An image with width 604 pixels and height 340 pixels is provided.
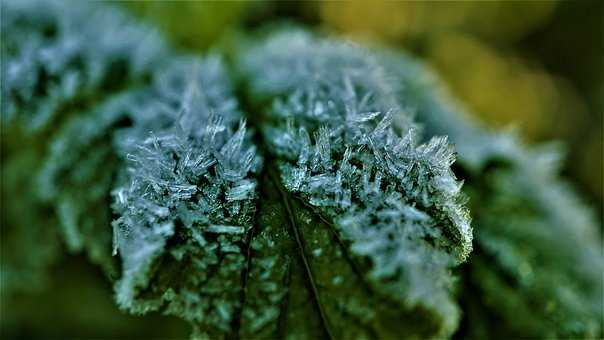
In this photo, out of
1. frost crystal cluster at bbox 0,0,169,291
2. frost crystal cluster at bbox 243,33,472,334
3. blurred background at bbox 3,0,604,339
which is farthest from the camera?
blurred background at bbox 3,0,604,339

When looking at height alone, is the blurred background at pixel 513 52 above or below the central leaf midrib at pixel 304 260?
below

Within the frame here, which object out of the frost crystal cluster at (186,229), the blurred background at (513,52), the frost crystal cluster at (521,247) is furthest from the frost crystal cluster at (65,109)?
the blurred background at (513,52)

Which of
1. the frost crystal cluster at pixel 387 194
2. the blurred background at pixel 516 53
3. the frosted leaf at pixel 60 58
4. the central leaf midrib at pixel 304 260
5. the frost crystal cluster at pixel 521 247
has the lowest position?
the blurred background at pixel 516 53

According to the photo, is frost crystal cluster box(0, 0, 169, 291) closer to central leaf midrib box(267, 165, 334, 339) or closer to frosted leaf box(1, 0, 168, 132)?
frosted leaf box(1, 0, 168, 132)

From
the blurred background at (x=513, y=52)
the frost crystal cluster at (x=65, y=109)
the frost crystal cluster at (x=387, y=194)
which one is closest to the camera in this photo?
the frost crystal cluster at (x=387, y=194)

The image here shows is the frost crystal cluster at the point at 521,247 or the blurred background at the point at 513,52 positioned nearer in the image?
the frost crystal cluster at the point at 521,247

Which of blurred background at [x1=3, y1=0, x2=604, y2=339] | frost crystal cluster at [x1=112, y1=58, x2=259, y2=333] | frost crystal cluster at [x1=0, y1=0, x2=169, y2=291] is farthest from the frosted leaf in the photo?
blurred background at [x1=3, y1=0, x2=604, y2=339]

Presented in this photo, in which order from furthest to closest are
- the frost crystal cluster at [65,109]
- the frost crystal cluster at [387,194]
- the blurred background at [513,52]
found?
the blurred background at [513,52]
the frost crystal cluster at [65,109]
the frost crystal cluster at [387,194]

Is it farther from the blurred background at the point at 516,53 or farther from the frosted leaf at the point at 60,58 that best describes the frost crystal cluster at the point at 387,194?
the blurred background at the point at 516,53

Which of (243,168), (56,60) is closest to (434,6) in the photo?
(56,60)
